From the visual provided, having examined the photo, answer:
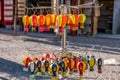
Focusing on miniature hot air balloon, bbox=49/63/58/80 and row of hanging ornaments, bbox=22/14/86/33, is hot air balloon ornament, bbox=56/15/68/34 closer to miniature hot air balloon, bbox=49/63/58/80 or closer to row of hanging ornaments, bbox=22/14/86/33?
row of hanging ornaments, bbox=22/14/86/33

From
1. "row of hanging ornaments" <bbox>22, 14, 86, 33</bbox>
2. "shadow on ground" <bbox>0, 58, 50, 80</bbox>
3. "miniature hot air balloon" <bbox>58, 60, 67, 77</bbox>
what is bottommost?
"shadow on ground" <bbox>0, 58, 50, 80</bbox>

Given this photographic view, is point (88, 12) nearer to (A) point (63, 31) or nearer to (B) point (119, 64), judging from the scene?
(B) point (119, 64)

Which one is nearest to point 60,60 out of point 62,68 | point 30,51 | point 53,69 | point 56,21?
point 62,68

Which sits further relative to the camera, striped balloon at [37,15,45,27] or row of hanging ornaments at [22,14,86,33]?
striped balloon at [37,15,45,27]

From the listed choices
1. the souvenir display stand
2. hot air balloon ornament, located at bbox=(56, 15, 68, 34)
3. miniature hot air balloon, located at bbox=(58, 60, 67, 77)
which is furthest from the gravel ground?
hot air balloon ornament, located at bbox=(56, 15, 68, 34)

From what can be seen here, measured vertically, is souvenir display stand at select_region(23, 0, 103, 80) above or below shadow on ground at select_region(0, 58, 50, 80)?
above

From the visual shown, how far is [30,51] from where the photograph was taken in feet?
15.3

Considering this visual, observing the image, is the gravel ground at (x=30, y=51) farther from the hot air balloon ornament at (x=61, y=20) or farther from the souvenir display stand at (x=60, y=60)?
the hot air balloon ornament at (x=61, y=20)

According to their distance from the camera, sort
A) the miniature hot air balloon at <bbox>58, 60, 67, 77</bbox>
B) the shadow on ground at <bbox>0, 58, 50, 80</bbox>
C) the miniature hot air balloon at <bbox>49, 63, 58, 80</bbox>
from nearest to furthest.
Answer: the miniature hot air balloon at <bbox>49, 63, 58, 80</bbox> < the miniature hot air balloon at <bbox>58, 60, 67, 77</bbox> < the shadow on ground at <bbox>0, 58, 50, 80</bbox>

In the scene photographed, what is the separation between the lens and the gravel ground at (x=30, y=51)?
597 centimetres

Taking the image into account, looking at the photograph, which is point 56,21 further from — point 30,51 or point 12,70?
point 12,70

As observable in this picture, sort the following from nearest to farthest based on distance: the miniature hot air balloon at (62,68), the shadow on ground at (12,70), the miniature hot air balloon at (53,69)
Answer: the miniature hot air balloon at (53,69)
the miniature hot air balloon at (62,68)
the shadow on ground at (12,70)

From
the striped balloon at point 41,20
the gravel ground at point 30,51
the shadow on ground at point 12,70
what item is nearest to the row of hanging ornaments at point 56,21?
the striped balloon at point 41,20

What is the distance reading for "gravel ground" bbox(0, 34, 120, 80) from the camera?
19.6ft
